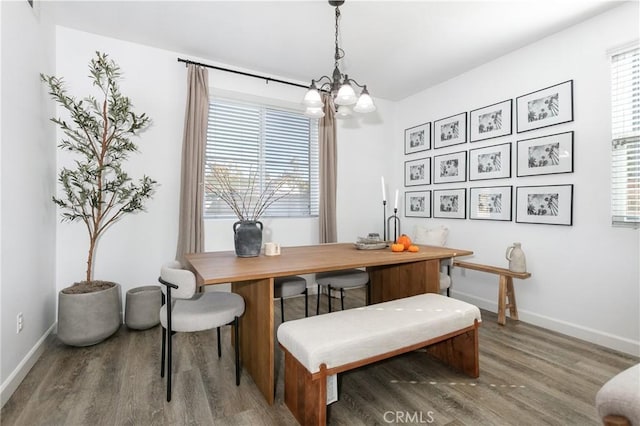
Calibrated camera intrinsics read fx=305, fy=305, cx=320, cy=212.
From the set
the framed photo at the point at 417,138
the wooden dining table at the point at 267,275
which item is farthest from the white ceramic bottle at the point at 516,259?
the framed photo at the point at 417,138

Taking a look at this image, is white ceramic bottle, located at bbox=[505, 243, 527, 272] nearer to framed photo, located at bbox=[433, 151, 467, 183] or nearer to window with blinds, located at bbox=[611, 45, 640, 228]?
window with blinds, located at bbox=[611, 45, 640, 228]

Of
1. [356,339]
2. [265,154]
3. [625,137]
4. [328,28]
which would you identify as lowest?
[356,339]

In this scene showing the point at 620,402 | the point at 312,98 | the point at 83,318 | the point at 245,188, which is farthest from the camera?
the point at 245,188

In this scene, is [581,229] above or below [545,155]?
below

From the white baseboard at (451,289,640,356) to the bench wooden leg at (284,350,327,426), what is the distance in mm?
2470

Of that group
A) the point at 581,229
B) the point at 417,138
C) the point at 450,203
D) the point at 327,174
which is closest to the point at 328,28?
the point at 327,174

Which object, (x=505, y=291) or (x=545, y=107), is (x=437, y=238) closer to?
(x=505, y=291)

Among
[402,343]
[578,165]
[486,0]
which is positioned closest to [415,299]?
[402,343]

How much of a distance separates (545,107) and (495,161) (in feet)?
2.09

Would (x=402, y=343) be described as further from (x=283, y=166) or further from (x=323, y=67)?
(x=323, y=67)

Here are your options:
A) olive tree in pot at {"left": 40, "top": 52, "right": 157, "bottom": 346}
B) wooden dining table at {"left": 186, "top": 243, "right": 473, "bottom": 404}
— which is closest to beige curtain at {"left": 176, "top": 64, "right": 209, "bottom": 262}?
olive tree in pot at {"left": 40, "top": 52, "right": 157, "bottom": 346}

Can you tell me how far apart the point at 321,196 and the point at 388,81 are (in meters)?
1.69

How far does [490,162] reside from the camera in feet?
10.8

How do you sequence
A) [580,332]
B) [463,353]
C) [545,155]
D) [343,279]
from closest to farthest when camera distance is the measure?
[463,353]
[580,332]
[343,279]
[545,155]
